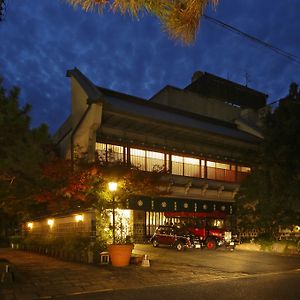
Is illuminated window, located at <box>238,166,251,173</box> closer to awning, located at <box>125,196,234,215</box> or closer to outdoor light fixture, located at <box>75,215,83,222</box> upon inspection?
awning, located at <box>125,196,234,215</box>

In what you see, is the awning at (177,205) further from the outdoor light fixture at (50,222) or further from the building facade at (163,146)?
the outdoor light fixture at (50,222)

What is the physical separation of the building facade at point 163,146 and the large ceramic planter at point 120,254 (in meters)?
6.66

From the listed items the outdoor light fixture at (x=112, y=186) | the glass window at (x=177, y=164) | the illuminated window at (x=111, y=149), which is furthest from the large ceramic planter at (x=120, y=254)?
the glass window at (x=177, y=164)

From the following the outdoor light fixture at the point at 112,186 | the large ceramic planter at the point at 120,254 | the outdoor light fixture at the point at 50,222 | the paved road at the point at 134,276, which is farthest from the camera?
the outdoor light fixture at the point at 50,222

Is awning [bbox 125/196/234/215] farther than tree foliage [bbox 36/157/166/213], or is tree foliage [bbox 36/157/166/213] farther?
awning [bbox 125/196/234/215]

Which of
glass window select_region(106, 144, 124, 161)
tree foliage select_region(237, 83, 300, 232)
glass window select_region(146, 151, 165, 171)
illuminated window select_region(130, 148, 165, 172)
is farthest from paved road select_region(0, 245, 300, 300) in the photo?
glass window select_region(146, 151, 165, 171)

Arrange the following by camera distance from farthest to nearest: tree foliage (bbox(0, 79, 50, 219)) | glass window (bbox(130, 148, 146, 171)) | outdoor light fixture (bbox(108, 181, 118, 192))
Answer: glass window (bbox(130, 148, 146, 171))
outdoor light fixture (bbox(108, 181, 118, 192))
tree foliage (bbox(0, 79, 50, 219))

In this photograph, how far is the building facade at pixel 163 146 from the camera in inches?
1067

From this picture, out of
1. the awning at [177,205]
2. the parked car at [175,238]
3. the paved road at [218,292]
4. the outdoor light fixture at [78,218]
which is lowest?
the paved road at [218,292]

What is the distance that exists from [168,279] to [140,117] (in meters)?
14.7

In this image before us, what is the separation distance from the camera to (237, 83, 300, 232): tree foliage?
25.6 metres

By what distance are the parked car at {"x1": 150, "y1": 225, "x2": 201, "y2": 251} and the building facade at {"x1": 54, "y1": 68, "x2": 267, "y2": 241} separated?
1.37 metres

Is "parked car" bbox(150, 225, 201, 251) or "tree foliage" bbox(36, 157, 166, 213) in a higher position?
"tree foliage" bbox(36, 157, 166, 213)

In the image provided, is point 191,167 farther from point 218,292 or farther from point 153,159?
point 218,292
